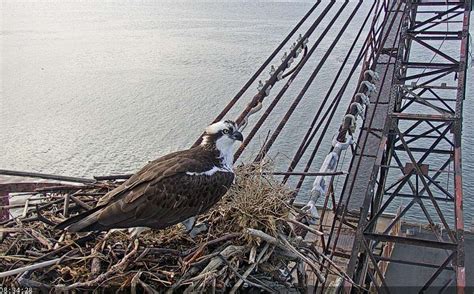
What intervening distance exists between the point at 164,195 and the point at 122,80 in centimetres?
1572

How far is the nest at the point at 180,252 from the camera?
3.80 metres

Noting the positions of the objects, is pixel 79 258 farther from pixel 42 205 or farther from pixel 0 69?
pixel 0 69

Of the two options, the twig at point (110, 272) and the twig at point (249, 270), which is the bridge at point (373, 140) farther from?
the twig at point (110, 272)

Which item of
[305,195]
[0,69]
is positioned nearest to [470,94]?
[305,195]

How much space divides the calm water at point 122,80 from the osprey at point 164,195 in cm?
1012

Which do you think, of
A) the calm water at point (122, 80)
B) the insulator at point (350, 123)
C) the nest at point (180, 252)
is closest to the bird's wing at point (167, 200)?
the nest at point (180, 252)

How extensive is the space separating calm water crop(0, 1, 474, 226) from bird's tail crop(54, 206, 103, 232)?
10570 millimetres

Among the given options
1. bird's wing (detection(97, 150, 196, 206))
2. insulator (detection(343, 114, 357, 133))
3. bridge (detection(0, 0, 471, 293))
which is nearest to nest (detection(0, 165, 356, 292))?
bird's wing (detection(97, 150, 196, 206))

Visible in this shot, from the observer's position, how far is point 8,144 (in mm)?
15078

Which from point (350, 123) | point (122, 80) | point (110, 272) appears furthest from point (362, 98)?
point (122, 80)

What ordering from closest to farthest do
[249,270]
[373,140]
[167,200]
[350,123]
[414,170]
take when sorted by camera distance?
1. [249,270]
2. [167,200]
3. [350,123]
4. [414,170]
5. [373,140]

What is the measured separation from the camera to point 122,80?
1945 centimetres

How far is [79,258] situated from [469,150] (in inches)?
662

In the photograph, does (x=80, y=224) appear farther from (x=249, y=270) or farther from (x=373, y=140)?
(x=373, y=140)
